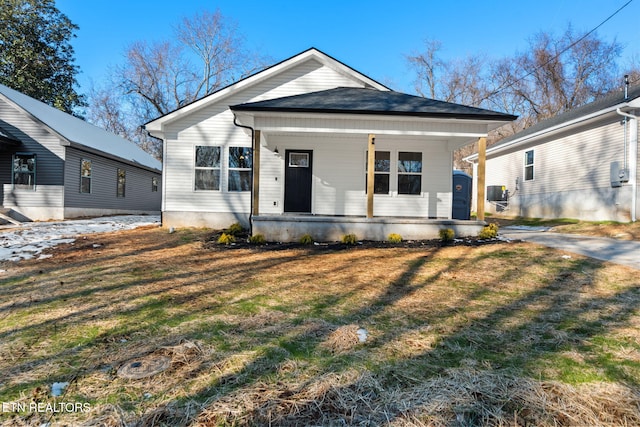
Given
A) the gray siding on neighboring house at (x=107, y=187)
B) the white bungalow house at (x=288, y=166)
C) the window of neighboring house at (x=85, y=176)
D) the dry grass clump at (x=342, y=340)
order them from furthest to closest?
the window of neighboring house at (x=85, y=176) → the gray siding on neighboring house at (x=107, y=187) → the white bungalow house at (x=288, y=166) → the dry grass clump at (x=342, y=340)

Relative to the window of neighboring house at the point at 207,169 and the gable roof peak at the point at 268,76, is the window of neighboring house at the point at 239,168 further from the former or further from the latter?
the gable roof peak at the point at 268,76

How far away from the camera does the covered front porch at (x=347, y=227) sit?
857 cm

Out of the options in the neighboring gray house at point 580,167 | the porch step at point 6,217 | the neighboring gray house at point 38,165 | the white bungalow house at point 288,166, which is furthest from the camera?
the neighboring gray house at point 38,165

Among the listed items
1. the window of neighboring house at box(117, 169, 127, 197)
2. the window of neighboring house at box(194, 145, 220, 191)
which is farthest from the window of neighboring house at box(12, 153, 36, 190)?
the window of neighboring house at box(194, 145, 220, 191)

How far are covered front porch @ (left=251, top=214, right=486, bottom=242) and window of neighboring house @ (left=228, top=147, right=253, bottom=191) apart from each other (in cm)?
260

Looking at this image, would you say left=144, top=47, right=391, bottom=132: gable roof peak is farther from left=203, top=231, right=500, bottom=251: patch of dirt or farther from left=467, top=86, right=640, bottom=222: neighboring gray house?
left=467, top=86, right=640, bottom=222: neighboring gray house

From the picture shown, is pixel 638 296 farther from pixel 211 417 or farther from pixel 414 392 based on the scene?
pixel 211 417

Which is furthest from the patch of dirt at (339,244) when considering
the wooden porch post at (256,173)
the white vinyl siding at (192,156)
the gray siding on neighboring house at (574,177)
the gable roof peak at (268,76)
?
the gray siding on neighboring house at (574,177)

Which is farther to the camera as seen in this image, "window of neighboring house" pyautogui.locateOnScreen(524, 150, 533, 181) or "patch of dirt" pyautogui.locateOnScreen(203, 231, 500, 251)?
"window of neighboring house" pyautogui.locateOnScreen(524, 150, 533, 181)

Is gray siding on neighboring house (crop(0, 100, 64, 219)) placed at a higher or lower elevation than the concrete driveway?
higher

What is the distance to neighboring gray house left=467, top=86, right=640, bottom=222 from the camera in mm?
11062

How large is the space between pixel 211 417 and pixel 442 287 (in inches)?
145

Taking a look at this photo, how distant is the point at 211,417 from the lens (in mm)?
2000

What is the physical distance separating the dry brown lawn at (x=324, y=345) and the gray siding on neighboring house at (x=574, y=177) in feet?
26.4
